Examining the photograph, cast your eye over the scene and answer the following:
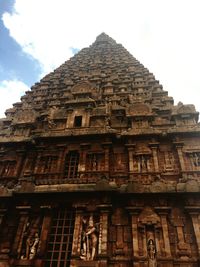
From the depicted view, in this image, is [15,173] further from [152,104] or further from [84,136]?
[152,104]

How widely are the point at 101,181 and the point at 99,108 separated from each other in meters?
6.31

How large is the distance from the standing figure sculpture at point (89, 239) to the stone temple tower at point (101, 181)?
0.14ft

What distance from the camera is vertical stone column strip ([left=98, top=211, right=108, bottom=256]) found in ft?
37.1

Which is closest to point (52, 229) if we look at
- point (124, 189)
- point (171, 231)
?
point (124, 189)

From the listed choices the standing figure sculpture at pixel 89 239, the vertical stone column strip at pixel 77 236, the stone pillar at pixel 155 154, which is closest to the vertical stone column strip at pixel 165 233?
the stone pillar at pixel 155 154

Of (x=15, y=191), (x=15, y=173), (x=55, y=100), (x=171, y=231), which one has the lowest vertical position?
(x=171, y=231)

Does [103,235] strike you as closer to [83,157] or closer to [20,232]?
[20,232]

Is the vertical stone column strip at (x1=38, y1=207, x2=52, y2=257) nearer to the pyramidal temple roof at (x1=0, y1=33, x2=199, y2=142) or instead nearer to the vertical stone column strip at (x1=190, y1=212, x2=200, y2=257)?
the pyramidal temple roof at (x1=0, y1=33, x2=199, y2=142)

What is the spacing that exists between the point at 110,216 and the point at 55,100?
38.6 feet

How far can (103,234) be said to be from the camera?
11766 millimetres

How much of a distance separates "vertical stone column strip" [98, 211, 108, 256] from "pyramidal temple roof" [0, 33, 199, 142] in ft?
17.0

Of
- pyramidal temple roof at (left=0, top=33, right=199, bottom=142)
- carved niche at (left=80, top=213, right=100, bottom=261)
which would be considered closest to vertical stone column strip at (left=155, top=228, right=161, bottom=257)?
carved niche at (left=80, top=213, right=100, bottom=261)

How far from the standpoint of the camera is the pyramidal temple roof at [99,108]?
1653cm

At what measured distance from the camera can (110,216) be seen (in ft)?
41.3
